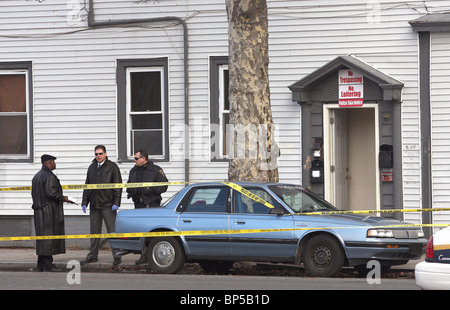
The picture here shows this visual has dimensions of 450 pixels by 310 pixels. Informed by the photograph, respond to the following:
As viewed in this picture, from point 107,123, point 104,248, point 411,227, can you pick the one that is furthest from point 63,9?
point 411,227

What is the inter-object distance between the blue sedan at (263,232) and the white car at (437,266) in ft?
9.65

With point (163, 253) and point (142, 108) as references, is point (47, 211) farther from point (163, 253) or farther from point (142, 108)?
point (142, 108)

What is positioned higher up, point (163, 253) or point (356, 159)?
point (356, 159)

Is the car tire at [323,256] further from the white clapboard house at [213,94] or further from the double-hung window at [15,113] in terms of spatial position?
the double-hung window at [15,113]

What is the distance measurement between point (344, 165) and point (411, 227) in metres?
5.22

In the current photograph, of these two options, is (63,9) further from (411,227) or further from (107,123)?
(411,227)

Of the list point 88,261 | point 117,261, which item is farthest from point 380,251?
point 88,261

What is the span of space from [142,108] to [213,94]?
62.1 inches

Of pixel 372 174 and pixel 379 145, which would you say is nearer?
pixel 379 145

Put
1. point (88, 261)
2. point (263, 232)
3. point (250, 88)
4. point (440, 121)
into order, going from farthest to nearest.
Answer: point (440, 121), point (88, 261), point (250, 88), point (263, 232)

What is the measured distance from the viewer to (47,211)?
48.4ft

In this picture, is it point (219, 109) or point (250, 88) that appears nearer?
point (250, 88)

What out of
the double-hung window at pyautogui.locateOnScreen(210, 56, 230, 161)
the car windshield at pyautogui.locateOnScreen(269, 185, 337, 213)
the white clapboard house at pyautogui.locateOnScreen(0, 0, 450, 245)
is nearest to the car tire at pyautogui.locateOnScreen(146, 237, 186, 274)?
the car windshield at pyautogui.locateOnScreen(269, 185, 337, 213)

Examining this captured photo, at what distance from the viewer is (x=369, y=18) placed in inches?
669
